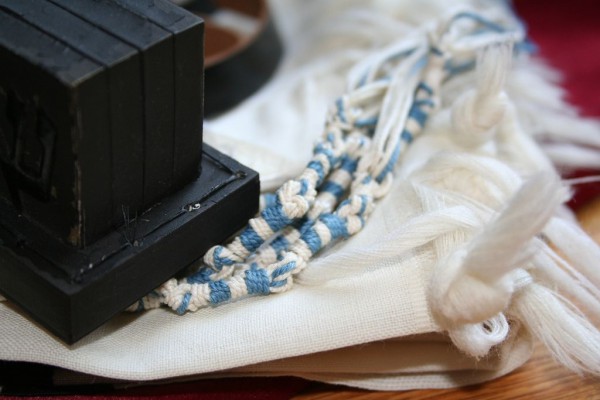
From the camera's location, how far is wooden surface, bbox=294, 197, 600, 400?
56cm

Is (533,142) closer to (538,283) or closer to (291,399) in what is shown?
(538,283)

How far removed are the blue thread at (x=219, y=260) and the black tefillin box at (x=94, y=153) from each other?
0.05 ft

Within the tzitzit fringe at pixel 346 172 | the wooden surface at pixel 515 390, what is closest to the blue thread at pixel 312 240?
the tzitzit fringe at pixel 346 172

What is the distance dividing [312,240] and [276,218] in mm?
27

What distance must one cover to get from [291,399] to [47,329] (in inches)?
6.8

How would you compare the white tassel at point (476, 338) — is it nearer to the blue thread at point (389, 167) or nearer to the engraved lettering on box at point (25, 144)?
the blue thread at point (389, 167)

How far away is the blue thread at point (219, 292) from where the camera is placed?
0.52 meters

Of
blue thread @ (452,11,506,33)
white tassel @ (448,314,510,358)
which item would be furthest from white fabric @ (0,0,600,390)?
blue thread @ (452,11,506,33)

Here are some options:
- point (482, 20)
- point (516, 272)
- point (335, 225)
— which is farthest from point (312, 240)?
point (482, 20)

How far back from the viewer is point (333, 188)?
586 mm

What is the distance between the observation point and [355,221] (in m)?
0.56

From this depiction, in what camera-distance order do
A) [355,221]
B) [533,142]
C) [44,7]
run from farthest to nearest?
1. [533,142]
2. [355,221]
3. [44,7]

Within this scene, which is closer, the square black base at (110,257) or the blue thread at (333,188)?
the square black base at (110,257)

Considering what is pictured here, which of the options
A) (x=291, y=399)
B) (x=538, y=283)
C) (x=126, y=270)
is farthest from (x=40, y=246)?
(x=538, y=283)
